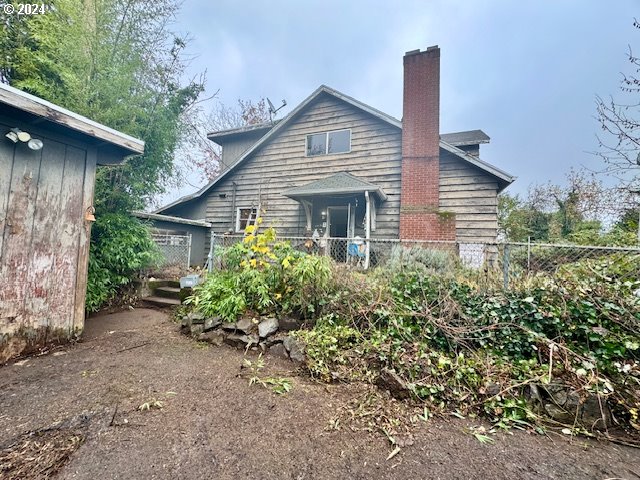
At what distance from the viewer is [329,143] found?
9.48 m

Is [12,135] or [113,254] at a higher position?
[12,135]

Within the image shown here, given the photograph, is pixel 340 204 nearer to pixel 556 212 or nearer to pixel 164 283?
pixel 164 283

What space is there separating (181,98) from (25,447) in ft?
21.0

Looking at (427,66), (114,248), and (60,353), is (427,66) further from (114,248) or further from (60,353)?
(60,353)

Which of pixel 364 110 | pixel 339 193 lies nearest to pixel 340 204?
pixel 339 193

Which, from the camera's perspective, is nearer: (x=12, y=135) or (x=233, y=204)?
A: (x=12, y=135)

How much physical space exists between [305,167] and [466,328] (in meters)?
7.95

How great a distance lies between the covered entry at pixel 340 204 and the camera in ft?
26.0

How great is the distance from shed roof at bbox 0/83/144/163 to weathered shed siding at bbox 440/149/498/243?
7.62 m

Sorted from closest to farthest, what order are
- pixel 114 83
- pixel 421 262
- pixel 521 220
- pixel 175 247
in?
pixel 421 262
pixel 114 83
pixel 175 247
pixel 521 220

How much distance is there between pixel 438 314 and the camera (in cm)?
316

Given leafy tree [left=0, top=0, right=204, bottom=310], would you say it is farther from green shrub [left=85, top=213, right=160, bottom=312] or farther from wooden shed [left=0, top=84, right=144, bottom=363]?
wooden shed [left=0, top=84, right=144, bottom=363]

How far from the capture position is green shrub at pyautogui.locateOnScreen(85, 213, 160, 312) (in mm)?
4762

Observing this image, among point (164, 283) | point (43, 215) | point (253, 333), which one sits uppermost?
point (43, 215)
